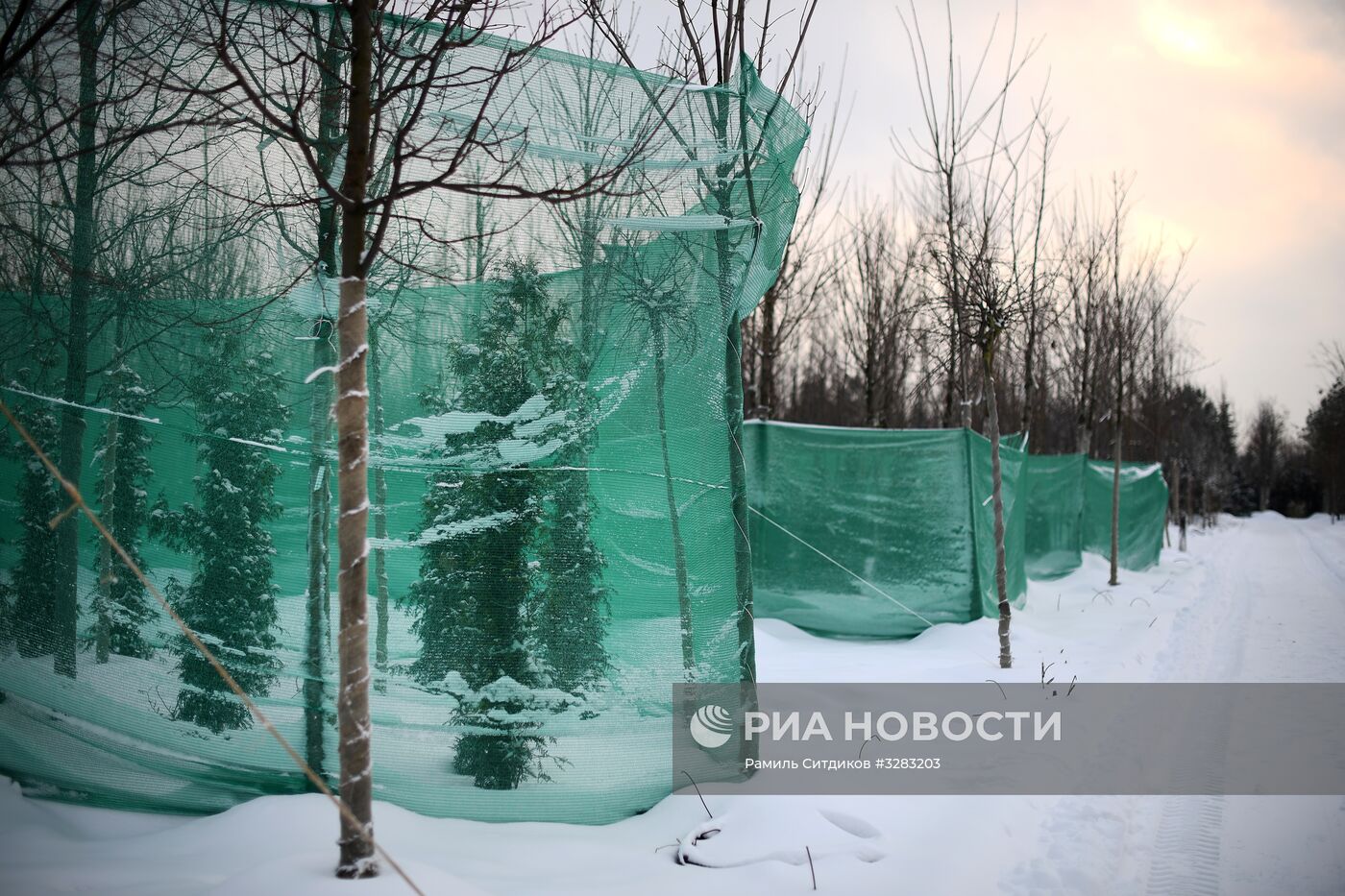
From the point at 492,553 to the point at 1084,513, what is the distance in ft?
41.5

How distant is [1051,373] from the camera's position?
1662 cm

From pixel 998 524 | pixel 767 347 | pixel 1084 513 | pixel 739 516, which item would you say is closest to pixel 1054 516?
pixel 1084 513

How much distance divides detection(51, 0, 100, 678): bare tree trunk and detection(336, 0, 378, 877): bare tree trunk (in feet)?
5.35

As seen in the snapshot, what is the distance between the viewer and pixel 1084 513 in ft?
43.7

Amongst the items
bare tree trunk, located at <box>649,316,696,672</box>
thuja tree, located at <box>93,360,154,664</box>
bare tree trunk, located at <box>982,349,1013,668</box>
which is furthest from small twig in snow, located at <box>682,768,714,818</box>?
bare tree trunk, located at <box>982,349,1013,668</box>

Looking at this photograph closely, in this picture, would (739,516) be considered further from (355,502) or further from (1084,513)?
(1084,513)

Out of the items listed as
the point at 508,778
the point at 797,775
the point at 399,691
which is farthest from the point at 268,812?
the point at 797,775

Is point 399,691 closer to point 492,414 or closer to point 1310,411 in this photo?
point 492,414

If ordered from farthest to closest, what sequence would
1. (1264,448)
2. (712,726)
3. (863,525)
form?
(1264,448), (863,525), (712,726)

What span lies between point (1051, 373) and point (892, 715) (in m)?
13.9

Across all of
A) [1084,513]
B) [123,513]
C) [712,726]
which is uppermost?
[123,513]

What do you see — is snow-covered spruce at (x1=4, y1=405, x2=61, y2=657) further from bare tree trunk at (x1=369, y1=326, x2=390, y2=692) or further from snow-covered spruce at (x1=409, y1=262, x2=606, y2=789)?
snow-covered spruce at (x1=409, y1=262, x2=606, y2=789)

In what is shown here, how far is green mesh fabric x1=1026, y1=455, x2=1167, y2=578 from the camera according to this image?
11.5 metres

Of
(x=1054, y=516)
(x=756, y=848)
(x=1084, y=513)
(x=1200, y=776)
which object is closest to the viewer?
(x=756, y=848)
